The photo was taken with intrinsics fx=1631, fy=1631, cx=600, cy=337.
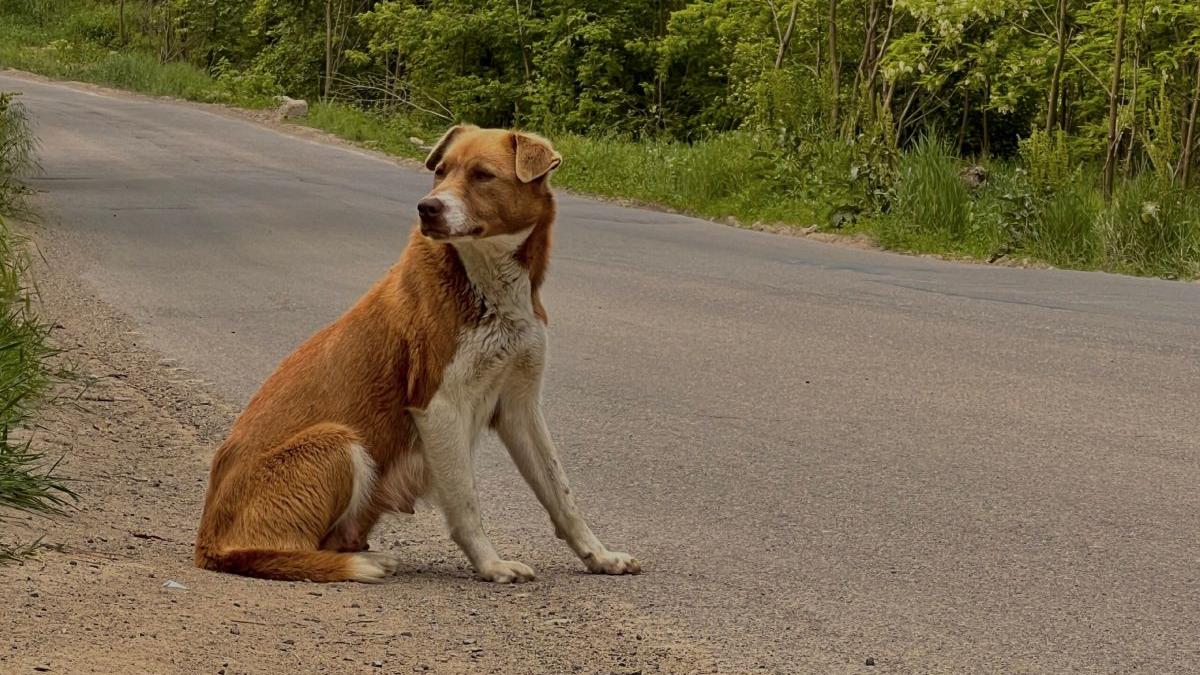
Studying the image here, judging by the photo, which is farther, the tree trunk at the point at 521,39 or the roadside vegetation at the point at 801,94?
the tree trunk at the point at 521,39

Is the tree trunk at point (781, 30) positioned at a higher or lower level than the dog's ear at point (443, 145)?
higher

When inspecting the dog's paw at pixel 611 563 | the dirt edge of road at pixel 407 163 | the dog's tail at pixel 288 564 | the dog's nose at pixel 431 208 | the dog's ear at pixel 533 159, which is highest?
the dog's ear at pixel 533 159

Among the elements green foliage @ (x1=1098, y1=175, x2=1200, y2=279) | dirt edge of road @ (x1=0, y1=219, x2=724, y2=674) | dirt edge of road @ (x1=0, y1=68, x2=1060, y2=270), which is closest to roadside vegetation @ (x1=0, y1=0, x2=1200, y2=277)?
green foliage @ (x1=1098, y1=175, x2=1200, y2=279)

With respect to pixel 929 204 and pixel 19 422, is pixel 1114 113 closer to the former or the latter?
pixel 929 204

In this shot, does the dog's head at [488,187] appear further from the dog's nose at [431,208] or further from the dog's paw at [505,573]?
the dog's paw at [505,573]

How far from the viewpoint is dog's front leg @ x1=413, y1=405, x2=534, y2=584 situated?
5.45 m

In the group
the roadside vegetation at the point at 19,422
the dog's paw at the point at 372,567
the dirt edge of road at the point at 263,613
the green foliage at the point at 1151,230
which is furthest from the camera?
the green foliage at the point at 1151,230

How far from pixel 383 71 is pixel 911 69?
22.4 m

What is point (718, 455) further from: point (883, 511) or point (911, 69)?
point (911, 69)

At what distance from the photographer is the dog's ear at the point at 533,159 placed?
18.0 ft

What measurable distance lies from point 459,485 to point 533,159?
1129mm

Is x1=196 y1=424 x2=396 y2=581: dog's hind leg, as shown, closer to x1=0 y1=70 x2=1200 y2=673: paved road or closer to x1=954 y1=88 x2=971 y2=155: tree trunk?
x1=0 y1=70 x2=1200 y2=673: paved road

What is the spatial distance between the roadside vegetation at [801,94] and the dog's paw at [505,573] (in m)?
10.6

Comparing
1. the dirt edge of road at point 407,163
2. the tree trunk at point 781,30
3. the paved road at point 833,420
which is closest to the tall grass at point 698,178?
the dirt edge of road at point 407,163
